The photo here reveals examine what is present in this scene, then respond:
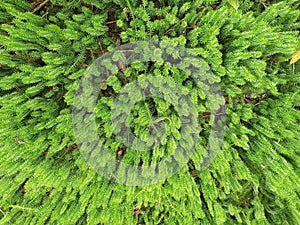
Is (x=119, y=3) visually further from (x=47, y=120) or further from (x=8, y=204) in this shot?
(x=8, y=204)

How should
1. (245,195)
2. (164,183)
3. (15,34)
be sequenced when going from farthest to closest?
1. (245,195)
2. (164,183)
3. (15,34)

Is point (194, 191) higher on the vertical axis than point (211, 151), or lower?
lower

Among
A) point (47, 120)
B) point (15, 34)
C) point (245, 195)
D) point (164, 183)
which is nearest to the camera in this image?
point (15, 34)

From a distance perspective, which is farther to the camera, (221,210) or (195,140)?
(221,210)

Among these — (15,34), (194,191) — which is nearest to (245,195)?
(194,191)

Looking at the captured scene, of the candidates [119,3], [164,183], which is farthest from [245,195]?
[119,3]

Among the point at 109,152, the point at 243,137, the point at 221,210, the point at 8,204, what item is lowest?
the point at 8,204
